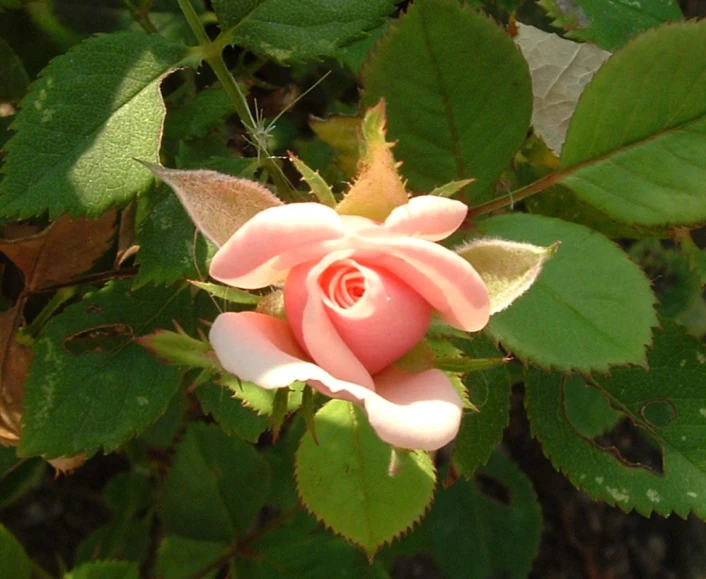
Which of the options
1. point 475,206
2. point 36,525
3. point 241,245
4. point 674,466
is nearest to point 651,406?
point 674,466

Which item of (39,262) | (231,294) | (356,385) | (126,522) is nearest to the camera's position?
(356,385)

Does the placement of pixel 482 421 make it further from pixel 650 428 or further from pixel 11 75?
pixel 11 75

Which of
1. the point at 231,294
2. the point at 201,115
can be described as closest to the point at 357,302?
the point at 231,294

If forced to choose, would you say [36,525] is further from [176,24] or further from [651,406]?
[651,406]

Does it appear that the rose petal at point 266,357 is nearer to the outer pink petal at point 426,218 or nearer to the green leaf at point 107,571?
the outer pink petal at point 426,218

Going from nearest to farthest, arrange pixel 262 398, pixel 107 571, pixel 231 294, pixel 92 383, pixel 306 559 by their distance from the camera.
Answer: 1. pixel 231 294
2. pixel 262 398
3. pixel 92 383
4. pixel 107 571
5. pixel 306 559
